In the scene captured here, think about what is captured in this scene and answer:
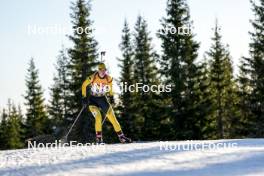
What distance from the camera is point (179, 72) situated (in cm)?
3553

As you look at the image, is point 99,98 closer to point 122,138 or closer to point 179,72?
point 122,138

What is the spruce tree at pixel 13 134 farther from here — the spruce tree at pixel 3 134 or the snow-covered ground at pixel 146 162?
the snow-covered ground at pixel 146 162

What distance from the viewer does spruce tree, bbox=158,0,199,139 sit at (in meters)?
34.8

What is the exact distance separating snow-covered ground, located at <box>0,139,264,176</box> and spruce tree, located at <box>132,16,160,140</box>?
2575 centimetres

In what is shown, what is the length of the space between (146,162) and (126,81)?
32942 mm

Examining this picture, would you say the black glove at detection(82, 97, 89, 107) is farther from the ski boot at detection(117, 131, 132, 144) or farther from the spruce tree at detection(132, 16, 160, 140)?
the spruce tree at detection(132, 16, 160, 140)

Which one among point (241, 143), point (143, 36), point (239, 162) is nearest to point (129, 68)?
point (143, 36)

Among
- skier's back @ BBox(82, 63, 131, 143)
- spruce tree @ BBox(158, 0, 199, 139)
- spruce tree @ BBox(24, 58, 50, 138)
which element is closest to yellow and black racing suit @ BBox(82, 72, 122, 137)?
skier's back @ BBox(82, 63, 131, 143)

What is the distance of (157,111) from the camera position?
37125 millimetres

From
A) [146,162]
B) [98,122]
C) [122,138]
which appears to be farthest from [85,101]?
[146,162]

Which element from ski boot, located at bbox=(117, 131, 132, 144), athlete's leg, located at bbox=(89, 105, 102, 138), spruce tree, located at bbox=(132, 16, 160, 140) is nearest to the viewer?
athlete's leg, located at bbox=(89, 105, 102, 138)

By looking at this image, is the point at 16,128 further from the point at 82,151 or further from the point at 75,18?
the point at 82,151

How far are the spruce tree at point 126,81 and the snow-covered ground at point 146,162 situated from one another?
2886 cm

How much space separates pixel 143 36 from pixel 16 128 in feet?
76.1
